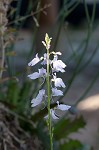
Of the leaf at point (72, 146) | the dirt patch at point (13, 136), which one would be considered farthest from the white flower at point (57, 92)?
the leaf at point (72, 146)

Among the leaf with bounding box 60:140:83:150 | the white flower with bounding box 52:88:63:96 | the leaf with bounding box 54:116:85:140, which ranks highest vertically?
the leaf with bounding box 54:116:85:140

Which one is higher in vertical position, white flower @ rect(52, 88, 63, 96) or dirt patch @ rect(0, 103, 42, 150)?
dirt patch @ rect(0, 103, 42, 150)

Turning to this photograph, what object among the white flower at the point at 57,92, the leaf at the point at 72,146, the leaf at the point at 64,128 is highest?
the leaf at the point at 64,128

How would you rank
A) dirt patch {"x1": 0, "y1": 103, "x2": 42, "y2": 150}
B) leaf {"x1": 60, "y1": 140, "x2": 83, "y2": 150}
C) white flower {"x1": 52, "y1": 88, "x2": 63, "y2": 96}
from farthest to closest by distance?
1. leaf {"x1": 60, "y1": 140, "x2": 83, "y2": 150}
2. dirt patch {"x1": 0, "y1": 103, "x2": 42, "y2": 150}
3. white flower {"x1": 52, "y1": 88, "x2": 63, "y2": 96}

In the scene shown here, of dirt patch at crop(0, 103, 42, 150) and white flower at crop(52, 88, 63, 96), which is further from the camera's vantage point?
dirt patch at crop(0, 103, 42, 150)

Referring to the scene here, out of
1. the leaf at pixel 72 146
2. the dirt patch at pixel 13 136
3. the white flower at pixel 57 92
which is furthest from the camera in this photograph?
the leaf at pixel 72 146

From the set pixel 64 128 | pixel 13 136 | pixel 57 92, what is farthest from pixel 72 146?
pixel 57 92

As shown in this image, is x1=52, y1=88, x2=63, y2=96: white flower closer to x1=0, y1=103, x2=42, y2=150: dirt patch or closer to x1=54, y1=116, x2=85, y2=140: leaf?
x1=0, y1=103, x2=42, y2=150: dirt patch

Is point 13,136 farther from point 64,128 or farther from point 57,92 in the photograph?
point 57,92

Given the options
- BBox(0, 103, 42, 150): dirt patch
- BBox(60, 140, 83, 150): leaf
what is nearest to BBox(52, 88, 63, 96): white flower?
BBox(0, 103, 42, 150): dirt patch

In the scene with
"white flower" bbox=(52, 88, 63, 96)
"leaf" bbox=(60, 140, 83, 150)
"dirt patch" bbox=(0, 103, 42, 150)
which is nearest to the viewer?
"white flower" bbox=(52, 88, 63, 96)

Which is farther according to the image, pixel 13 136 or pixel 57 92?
pixel 13 136

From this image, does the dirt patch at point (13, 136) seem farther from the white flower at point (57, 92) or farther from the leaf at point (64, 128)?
the white flower at point (57, 92)
